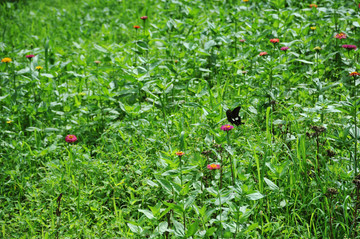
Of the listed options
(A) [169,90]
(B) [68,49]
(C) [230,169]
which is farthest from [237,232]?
(B) [68,49]

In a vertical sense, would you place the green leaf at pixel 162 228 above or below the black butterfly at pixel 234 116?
below

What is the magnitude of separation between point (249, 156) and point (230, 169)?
178 mm

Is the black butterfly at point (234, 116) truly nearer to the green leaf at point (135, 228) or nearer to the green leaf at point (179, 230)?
the green leaf at point (179, 230)

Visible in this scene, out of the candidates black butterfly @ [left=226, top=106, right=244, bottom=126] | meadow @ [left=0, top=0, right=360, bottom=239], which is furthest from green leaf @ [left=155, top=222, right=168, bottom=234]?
black butterfly @ [left=226, top=106, right=244, bottom=126]

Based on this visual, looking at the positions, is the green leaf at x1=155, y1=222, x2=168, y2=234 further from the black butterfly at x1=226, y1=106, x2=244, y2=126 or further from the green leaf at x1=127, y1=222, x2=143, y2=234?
the black butterfly at x1=226, y1=106, x2=244, y2=126

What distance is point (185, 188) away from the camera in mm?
1662

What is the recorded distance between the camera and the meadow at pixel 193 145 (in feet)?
6.01

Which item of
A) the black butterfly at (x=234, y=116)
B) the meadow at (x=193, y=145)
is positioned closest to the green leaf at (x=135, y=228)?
the meadow at (x=193, y=145)

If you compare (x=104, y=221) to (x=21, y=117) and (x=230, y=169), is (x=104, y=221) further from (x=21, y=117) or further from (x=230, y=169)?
(x=21, y=117)

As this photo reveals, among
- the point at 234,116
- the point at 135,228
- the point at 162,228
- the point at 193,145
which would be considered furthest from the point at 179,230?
the point at 193,145

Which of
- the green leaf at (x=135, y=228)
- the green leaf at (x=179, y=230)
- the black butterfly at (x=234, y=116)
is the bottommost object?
the green leaf at (x=135, y=228)

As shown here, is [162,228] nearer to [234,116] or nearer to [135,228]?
[135,228]

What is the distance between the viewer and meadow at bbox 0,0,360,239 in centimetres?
183

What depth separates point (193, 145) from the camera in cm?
246
